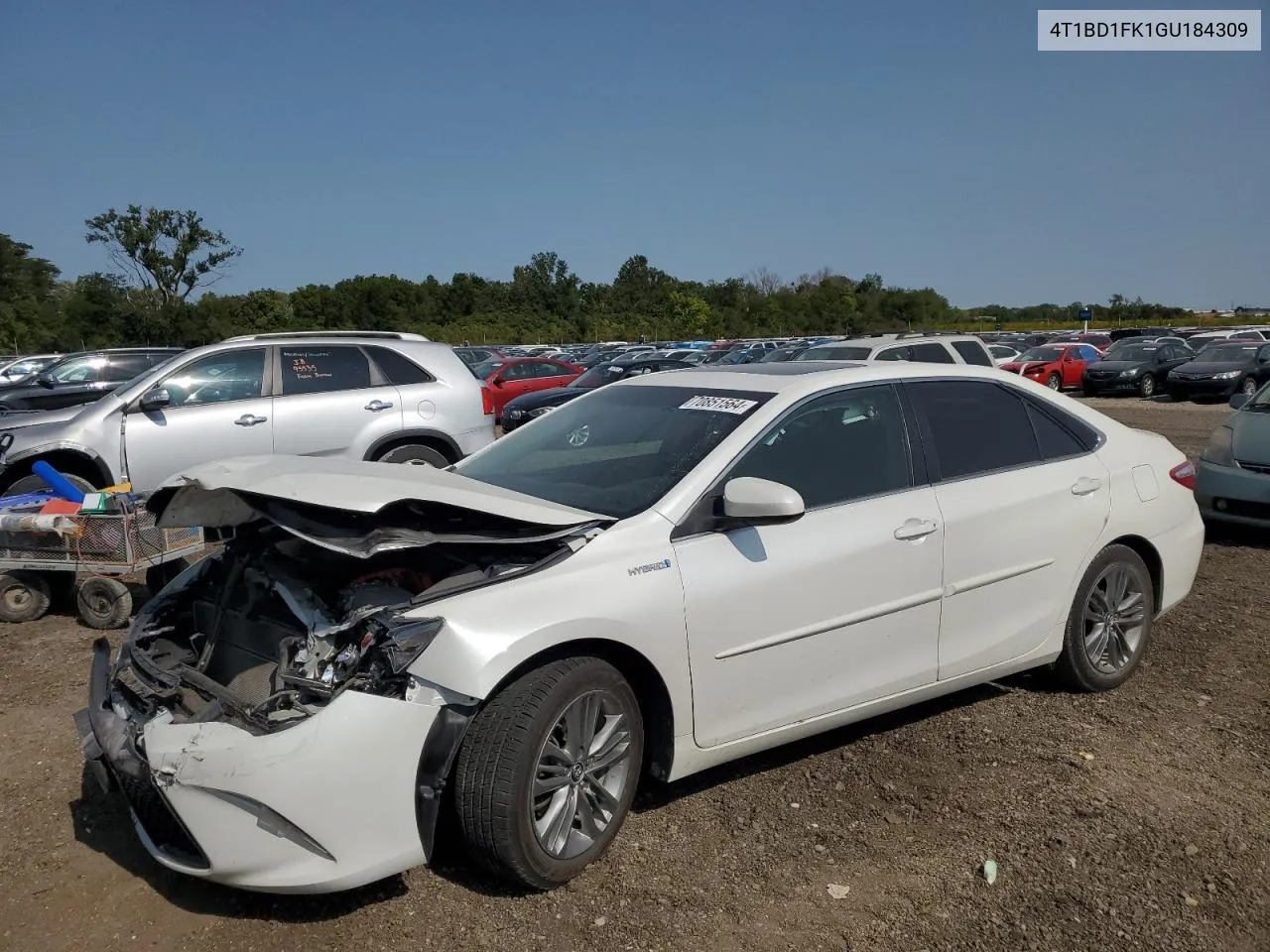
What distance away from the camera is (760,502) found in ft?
11.1

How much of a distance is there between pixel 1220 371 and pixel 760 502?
80.8ft

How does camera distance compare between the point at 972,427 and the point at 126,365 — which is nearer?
the point at 972,427

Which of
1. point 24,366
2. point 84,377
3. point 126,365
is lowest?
point 84,377

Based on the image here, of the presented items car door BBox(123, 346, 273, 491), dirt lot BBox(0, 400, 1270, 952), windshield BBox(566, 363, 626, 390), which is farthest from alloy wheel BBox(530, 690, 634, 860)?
windshield BBox(566, 363, 626, 390)

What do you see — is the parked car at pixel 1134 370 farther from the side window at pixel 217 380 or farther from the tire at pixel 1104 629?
the side window at pixel 217 380

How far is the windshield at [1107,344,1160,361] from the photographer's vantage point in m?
26.9

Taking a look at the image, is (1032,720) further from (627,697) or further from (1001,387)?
(627,697)

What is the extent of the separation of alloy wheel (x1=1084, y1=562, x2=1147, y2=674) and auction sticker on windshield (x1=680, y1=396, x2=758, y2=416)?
1959 millimetres

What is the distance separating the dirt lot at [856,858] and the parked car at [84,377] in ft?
26.1

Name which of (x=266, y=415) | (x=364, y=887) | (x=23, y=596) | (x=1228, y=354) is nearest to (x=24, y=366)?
(x=266, y=415)

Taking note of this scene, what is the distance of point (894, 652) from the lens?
3904 millimetres

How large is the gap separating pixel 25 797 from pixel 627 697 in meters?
2.52

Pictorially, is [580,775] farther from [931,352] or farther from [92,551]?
[931,352]

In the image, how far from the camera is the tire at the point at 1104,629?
15.0 ft
